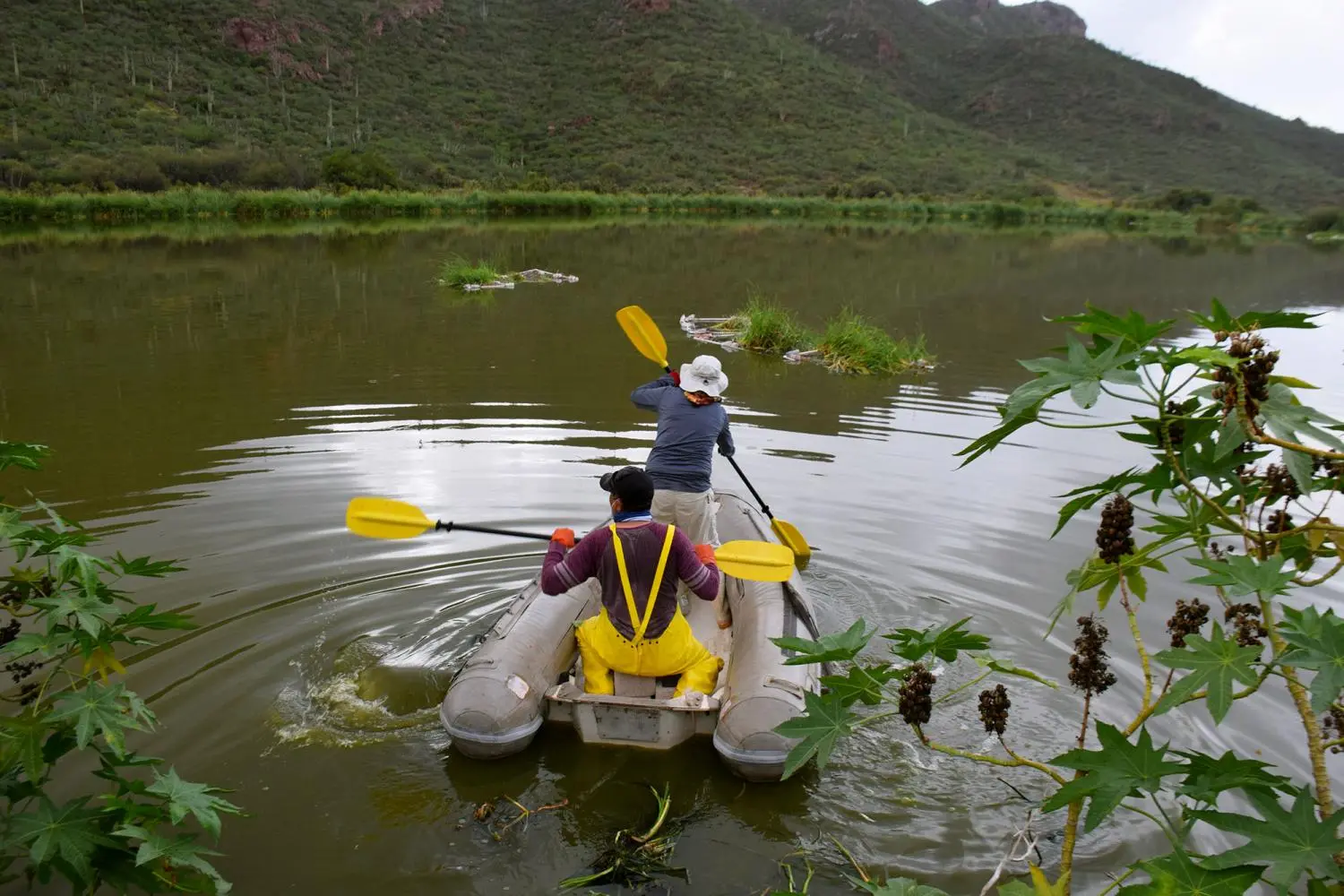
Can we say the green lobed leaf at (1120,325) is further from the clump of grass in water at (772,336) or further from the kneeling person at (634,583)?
the clump of grass in water at (772,336)

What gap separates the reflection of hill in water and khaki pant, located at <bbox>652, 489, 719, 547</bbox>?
3.28 m

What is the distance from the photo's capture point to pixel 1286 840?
1.51m

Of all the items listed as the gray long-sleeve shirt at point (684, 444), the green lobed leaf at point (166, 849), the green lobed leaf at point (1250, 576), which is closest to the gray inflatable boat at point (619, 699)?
the gray long-sleeve shirt at point (684, 444)

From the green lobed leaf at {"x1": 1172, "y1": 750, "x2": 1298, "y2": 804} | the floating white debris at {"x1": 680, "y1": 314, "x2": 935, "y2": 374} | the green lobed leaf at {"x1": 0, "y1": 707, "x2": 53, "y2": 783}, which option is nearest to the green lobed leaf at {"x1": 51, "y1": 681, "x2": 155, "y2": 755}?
the green lobed leaf at {"x1": 0, "y1": 707, "x2": 53, "y2": 783}

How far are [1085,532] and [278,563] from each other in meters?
6.42

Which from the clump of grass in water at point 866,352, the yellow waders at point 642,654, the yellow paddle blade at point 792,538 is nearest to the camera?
the yellow waders at point 642,654

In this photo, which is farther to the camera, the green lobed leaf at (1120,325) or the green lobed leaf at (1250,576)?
the green lobed leaf at (1120,325)

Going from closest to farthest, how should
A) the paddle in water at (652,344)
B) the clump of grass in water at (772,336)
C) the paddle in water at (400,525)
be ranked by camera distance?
the paddle in water at (400,525) < the paddle in water at (652,344) < the clump of grass in water at (772,336)

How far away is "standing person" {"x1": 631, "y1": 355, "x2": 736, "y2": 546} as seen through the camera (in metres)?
5.68

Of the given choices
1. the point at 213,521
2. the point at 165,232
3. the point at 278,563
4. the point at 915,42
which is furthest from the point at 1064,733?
the point at 915,42

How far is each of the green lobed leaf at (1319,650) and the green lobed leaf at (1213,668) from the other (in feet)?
0.25

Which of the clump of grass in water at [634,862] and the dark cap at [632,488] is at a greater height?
the dark cap at [632,488]

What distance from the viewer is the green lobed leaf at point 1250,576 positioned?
5.12 feet

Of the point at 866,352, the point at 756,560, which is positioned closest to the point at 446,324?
the point at 866,352
